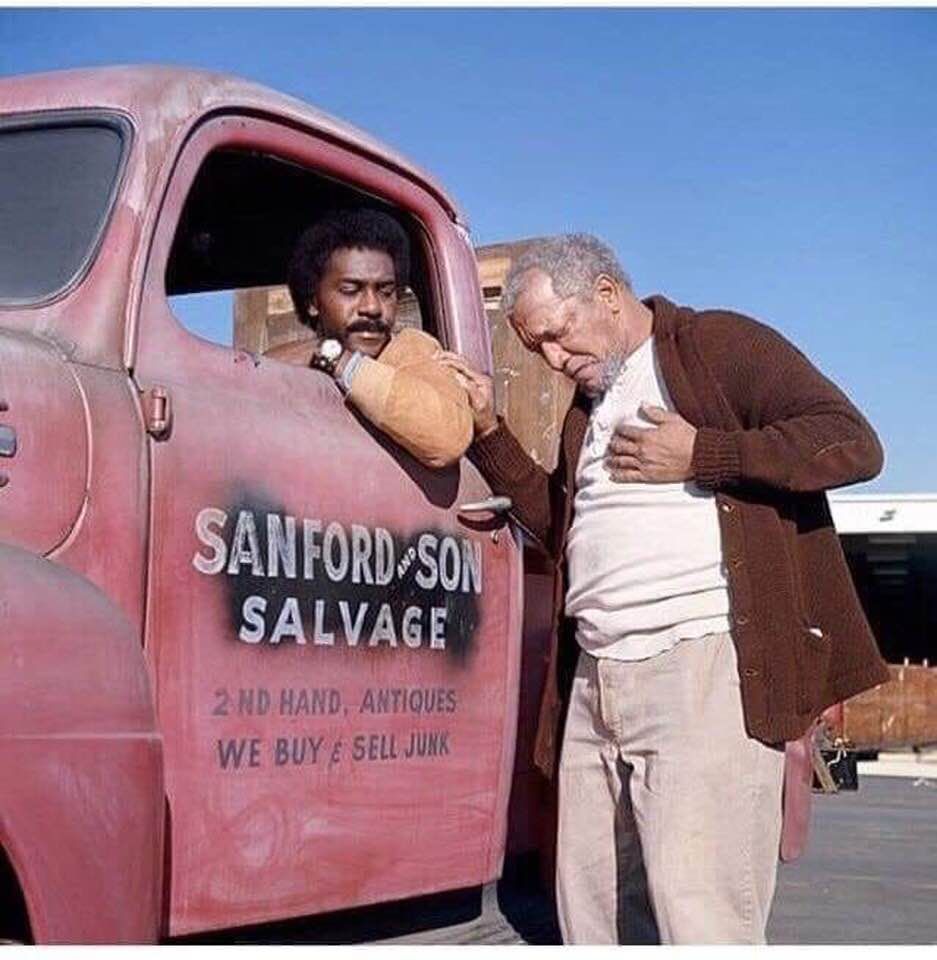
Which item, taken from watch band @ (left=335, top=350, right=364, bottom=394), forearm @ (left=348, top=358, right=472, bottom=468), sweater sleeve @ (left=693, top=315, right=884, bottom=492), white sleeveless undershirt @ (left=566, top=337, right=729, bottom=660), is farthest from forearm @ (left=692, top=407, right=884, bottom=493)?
watch band @ (left=335, top=350, right=364, bottom=394)

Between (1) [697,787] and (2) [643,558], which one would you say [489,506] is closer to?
(2) [643,558]

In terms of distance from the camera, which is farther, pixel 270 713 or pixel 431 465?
pixel 431 465

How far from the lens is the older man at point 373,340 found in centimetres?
317

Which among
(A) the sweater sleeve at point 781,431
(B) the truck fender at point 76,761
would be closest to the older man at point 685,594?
(A) the sweater sleeve at point 781,431

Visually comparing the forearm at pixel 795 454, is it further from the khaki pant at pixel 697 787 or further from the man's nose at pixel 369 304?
the man's nose at pixel 369 304

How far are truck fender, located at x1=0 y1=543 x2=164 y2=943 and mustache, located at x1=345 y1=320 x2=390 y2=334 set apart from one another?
1183 mm

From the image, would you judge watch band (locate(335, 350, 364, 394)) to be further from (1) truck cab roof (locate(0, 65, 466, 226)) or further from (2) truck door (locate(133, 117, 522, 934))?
(1) truck cab roof (locate(0, 65, 466, 226))

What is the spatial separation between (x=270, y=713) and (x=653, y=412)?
902mm

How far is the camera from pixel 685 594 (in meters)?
3.08

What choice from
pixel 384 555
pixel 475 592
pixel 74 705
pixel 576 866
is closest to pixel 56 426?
pixel 74 705

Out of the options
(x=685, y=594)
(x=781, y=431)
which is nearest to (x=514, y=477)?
(x=685, y=594)

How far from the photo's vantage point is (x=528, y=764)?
3.68 m

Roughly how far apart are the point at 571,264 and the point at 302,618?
2.93 ft
